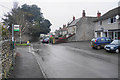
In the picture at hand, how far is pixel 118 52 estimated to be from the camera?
1569 cm

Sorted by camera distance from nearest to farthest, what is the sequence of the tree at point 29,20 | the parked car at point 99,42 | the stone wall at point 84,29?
the parked car at point 99,42
the stone wall at point 84,29
the tree at point 29,20

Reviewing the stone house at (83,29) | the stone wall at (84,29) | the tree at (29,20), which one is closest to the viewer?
the stone house at (83,29)

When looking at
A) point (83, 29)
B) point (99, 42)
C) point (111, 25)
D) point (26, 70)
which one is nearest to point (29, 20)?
point (83, 29)

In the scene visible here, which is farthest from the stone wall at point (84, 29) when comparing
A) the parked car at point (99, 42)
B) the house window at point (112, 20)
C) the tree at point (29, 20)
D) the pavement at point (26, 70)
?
the pavement at point (26, 70)

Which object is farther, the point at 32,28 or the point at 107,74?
the point at 32,28

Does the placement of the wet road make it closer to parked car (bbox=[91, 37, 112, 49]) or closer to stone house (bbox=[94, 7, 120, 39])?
parked car (bbox=[91, 37, 112, 49])

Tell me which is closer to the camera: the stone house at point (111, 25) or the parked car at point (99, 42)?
the parked car at point (99, 42)

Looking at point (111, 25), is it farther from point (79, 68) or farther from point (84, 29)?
point (79, 68)

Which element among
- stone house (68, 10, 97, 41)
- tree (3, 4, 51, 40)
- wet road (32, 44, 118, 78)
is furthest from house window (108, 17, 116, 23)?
tree (3, 4, 51, 40)

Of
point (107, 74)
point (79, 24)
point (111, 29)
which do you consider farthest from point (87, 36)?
point (107, 74)

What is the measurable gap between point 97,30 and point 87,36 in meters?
8.89

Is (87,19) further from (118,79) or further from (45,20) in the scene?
(118,79)

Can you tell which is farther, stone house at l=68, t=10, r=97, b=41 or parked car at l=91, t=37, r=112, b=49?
stone house at l=68, t=10, r=97, b=41

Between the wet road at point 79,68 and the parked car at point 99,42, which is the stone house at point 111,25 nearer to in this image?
the parked car at point 99,42
